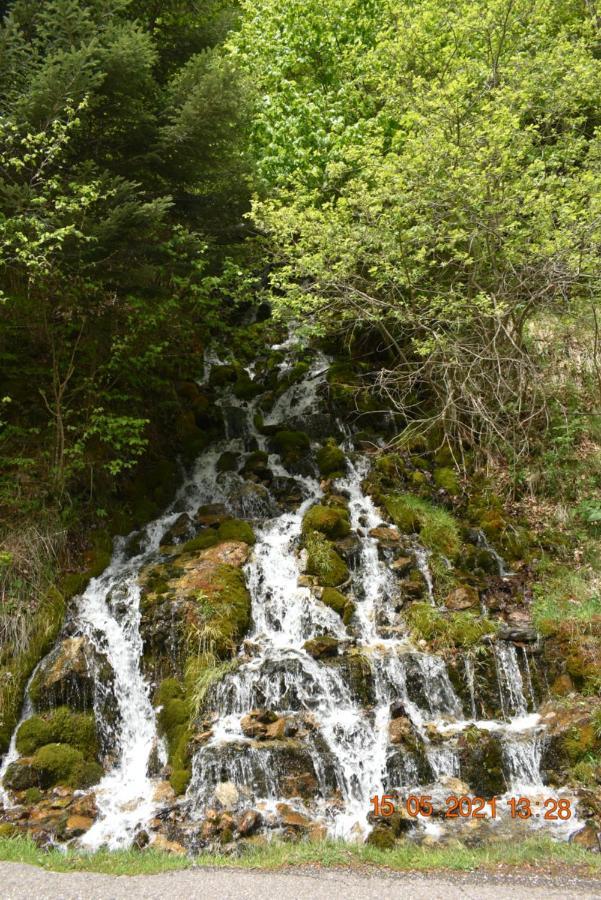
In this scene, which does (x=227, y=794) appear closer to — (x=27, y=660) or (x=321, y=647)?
(x=321, y=647)

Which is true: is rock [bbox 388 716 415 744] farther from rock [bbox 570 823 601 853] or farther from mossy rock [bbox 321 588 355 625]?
rock [bbox 570 823 601 853]

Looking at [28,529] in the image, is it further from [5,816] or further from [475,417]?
[475,417]

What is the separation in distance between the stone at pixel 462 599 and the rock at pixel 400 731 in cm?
193

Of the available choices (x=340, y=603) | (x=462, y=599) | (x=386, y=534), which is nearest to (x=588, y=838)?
(x=462, y=599)

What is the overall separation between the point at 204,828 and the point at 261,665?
1.85 metres

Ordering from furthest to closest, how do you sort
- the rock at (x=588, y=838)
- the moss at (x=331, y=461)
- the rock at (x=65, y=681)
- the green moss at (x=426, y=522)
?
the moss at (x=331, y=461), the green moss at (x=426, y=522), the rock at (x=65, y=681), the rock at (x=588, y=838)

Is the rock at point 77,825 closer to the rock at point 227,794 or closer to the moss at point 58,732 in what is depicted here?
the moss at point 58,732

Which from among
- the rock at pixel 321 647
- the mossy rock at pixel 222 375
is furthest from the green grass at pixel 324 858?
the mossy rock at pixel 222 375

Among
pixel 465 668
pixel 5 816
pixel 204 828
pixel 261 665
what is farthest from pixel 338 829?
pixel 5 816

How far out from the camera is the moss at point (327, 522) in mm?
9195

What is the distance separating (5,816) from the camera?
5941 mm

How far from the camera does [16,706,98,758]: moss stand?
6688 millimetres

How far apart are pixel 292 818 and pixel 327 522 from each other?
4.26 meters

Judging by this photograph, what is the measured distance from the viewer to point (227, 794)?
593 centimetres
